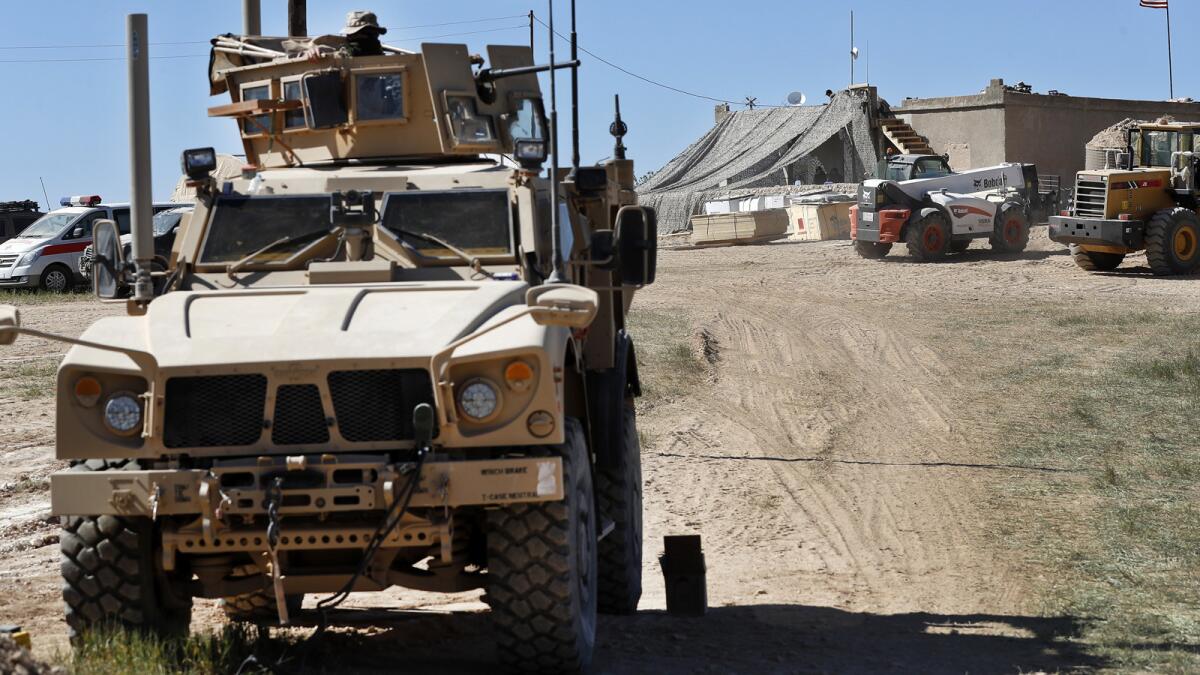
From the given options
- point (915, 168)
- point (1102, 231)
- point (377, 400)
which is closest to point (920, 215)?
point (915, 168)

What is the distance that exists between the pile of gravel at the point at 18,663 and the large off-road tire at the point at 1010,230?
2738 centimetres

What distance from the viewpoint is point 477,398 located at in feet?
18.8

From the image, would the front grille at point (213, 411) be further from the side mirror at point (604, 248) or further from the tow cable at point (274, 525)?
the side mirror at point (604, 248)

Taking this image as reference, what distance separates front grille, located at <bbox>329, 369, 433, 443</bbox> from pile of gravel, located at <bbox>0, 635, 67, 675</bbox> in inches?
52.3

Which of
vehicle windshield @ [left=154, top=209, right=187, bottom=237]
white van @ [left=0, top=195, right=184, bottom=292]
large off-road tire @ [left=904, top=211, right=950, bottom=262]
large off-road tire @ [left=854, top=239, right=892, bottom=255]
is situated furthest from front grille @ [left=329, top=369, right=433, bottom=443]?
large off-road tire @ [left=854, top=239, right=892, bottom=255]

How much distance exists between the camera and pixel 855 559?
9.52 metres

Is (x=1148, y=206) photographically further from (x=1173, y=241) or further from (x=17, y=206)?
(x=17, y=206)

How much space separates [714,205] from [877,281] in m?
16.3

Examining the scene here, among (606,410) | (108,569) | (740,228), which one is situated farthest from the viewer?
(740,228)

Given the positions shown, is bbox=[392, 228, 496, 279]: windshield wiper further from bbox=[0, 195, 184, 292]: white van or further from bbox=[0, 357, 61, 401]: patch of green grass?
bbox=[0, 195, 184, 292]: white van

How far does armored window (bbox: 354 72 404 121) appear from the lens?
8.34 m

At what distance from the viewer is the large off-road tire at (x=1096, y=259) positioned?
2780cm

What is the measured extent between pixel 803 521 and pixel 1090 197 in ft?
58.7

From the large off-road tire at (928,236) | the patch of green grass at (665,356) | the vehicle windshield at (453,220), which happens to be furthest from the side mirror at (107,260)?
the large off-road tire at (928,236)
